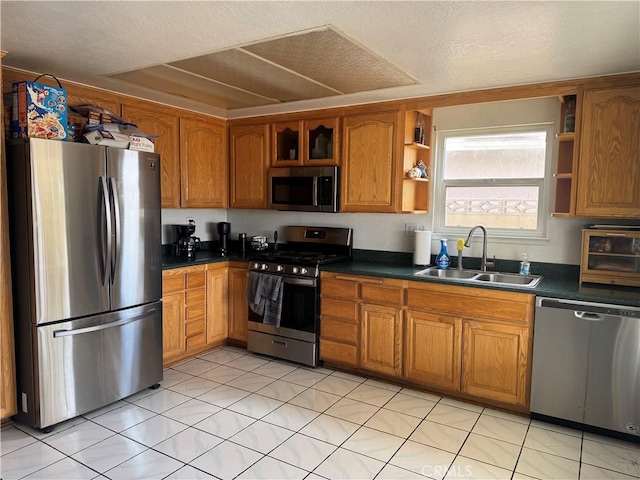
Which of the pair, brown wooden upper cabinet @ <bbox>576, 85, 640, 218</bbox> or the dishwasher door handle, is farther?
brown wooden upper cabinet @ <bbox>576, 85, 640, 218</bbox>

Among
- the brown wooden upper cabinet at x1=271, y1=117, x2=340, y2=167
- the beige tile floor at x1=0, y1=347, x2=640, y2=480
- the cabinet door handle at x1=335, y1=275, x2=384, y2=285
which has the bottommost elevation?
the beige tile floor at x1=0, y1=347, x2=640, y2=480

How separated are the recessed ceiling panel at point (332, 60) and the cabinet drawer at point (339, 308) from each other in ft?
5.52

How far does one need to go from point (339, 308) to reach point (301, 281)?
394 mm

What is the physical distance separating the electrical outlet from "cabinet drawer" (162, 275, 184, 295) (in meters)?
1.98

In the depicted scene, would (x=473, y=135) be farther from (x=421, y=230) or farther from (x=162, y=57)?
(x=162, y=57)

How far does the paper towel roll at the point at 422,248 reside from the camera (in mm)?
3729

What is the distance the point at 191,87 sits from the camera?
3.54 meters

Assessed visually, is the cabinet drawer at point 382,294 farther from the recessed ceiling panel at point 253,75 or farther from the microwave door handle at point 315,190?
the recessed ceiling panel at point 253,75

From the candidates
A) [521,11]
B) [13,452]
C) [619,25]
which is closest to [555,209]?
[619,25]

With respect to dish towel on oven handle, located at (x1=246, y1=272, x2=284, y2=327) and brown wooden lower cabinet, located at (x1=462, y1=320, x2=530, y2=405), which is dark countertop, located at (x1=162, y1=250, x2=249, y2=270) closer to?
dish towel on oven handle, located at (x1=246, y1=272, x2=284, y2=327)

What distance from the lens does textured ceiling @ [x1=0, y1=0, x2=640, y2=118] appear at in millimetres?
2006

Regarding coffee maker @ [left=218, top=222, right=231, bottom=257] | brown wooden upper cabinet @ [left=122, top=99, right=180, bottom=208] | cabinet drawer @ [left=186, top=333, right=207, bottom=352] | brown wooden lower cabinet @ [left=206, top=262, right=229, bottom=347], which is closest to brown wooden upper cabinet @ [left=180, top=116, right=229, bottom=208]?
brown wooden upper cabinet @ [left=122, top=99, right=180, bottom=208]

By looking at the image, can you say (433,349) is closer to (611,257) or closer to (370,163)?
(611,257)

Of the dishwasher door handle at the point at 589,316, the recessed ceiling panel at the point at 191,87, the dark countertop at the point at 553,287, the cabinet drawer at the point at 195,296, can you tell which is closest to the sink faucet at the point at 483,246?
the dark countertop at the point at 553,287
